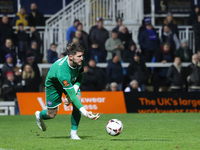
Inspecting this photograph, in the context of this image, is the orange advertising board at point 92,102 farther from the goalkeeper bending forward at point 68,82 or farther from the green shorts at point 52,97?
the green shorts at point 52,97

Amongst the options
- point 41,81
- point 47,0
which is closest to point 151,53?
point 41,81

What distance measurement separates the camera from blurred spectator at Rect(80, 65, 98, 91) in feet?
66.5

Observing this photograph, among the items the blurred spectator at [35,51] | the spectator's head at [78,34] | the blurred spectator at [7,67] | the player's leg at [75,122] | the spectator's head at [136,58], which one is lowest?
the player's leg at [75,122]

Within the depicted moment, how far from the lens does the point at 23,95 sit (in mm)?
20156

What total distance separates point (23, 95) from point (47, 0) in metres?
10.6

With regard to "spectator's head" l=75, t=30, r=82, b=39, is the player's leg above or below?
below

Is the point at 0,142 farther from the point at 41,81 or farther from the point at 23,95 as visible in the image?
the point at 41,81

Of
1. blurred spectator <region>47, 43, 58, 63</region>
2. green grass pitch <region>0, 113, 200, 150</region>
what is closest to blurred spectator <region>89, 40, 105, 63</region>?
blurred spectator <region>47, 43, 58, 63</region>

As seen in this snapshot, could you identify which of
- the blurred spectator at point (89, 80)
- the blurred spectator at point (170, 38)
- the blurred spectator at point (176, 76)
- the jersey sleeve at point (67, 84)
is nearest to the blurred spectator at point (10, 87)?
the blurred spectator at point (89, 80)

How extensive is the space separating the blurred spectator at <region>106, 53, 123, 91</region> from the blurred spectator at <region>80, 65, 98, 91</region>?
0.60 metres

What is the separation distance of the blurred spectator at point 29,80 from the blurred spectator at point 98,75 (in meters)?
2.21

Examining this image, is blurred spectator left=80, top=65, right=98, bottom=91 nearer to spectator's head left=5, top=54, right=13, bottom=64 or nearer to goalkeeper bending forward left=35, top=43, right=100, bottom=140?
spectator's head left=5, top=54, right=13, bottom=64

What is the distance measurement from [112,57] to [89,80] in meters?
1.75

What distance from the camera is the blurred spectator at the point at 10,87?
20317 millimetres
